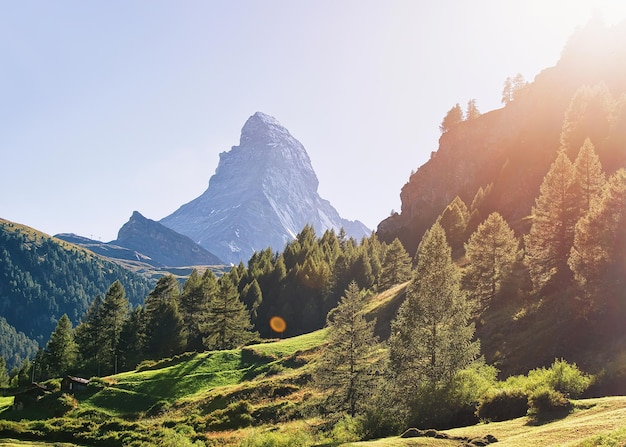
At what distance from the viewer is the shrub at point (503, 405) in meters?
21.6

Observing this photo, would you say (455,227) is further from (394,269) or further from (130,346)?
(130,346)

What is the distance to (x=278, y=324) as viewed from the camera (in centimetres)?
9356

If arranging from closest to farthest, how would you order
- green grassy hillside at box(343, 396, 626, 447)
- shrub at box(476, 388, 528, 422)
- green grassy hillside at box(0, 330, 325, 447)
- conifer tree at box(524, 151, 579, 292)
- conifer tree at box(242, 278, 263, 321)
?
green grassy hillside at box(343, 396, 626, 447) < shrub at box(476, 388, 528, 422) < green grassy hillside at box(0, 330, 325, 447) < conifer tree at box(524, 151, 579, 292) < conifer tree at box(242, 278, 263, 321)

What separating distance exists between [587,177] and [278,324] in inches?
2613

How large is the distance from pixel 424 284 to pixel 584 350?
13.6 metres

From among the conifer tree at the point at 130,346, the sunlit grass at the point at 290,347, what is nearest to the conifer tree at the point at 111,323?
the conifer tree at the point at 130,346

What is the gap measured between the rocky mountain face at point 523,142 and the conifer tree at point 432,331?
5183 centimetres

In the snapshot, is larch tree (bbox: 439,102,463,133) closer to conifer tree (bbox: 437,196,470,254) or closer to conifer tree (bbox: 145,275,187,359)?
conifer tree (bbox: 437,196,470,254)

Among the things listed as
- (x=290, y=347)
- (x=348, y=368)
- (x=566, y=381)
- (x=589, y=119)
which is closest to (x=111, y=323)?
(x=290, y=347)

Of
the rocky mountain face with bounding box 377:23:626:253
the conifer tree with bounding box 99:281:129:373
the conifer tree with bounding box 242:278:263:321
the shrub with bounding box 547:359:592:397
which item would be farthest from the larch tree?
the shrub with bounding box 547:359:592:397

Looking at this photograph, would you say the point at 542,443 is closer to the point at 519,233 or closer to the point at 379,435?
the point at 379,435

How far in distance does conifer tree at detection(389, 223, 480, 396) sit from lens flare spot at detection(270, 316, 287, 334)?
64.5 meters

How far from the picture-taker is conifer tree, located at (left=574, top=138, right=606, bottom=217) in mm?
43844

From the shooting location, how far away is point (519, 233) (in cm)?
Answer: 7494
